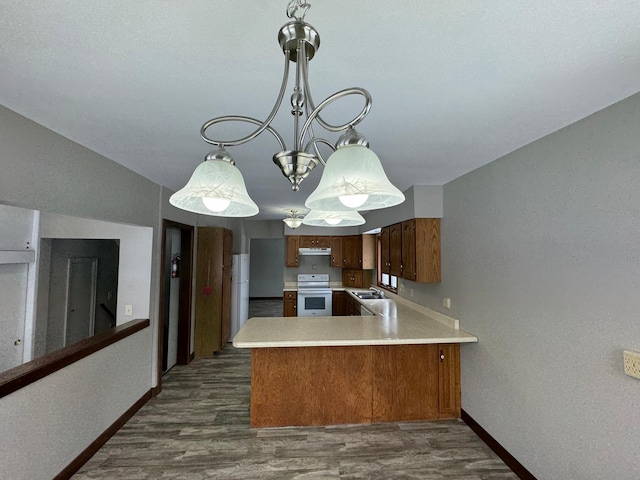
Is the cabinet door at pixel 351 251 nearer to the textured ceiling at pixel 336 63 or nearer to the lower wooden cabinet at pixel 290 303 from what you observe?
the lower wooden cabinet at pixel 290 303

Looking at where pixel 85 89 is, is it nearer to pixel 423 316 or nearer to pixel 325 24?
pixel 325 24

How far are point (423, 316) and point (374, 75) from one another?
2.97 meters

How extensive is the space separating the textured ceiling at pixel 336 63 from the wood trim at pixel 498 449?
7.58 feet

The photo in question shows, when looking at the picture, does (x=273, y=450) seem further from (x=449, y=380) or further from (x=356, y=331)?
(x=449, y=380)

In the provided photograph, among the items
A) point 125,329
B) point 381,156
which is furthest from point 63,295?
point 381,156

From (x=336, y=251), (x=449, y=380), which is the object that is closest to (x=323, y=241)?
(x=336, y=251)

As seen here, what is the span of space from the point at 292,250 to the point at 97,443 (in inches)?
162

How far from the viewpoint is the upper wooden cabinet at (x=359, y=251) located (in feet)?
18.4

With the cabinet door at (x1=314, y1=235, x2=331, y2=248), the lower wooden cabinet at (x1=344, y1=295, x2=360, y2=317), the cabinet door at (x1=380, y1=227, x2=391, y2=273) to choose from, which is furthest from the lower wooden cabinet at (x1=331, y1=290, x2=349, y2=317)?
the cabinet door at (x1=380, y1=227, x2=391, y2=273)

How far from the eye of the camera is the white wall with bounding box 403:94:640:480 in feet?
4.72

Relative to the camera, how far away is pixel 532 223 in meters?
1.99

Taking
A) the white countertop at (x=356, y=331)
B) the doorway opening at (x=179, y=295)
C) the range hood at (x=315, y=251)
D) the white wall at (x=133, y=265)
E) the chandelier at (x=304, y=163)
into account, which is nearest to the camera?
the chandelier at (x=304, y=163)

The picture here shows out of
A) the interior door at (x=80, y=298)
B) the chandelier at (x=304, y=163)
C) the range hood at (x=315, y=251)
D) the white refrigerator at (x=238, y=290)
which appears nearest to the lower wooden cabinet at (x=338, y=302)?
the range hood at (x=315, y=251)

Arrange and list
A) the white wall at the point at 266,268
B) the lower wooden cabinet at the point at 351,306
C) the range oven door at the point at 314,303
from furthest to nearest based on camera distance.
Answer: the white wall at the point at 266,268 < the range oven door at the point at 314,303 < the lower wooden cabinet at the point at 351,306
